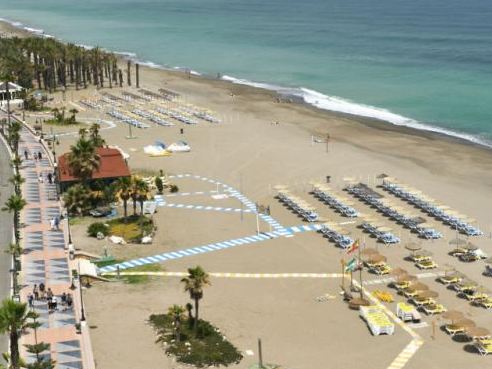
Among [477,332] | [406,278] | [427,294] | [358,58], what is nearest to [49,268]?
[406,278]

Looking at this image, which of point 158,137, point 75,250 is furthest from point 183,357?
point 158,137

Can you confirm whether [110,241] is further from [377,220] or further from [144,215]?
[377,220]

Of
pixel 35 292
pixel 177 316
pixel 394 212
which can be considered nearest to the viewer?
Answer: pixel 177 316

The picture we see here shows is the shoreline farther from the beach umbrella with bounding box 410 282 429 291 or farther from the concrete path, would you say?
the concrete path

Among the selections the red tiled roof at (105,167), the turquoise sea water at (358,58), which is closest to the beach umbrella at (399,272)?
the red tiled roof at (105,167)

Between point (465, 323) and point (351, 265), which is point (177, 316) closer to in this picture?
point (351, 265)

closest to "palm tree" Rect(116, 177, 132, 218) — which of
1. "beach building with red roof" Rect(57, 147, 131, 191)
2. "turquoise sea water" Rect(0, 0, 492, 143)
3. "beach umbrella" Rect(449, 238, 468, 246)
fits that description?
"beach building with red roof" Rect(57, 147, 131, 191)

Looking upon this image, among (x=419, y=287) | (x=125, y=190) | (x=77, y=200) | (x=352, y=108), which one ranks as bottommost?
(x=419, y=287)

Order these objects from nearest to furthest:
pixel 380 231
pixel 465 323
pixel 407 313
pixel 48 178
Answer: pixel 465 323 → pixel 407 313 → pixel 380 231 → pixel 48 178
